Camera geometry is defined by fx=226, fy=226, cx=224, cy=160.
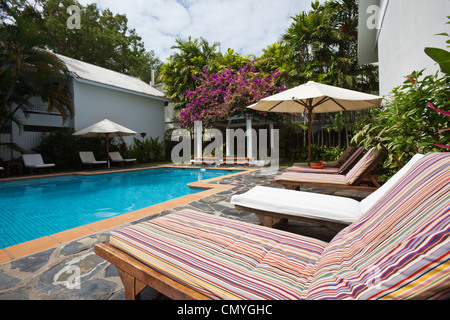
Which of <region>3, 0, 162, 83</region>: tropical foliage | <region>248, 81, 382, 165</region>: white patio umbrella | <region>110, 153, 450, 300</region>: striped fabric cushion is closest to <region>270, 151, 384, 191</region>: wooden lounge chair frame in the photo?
<region>248, 81, 382, 165</region>: white patio umbrella

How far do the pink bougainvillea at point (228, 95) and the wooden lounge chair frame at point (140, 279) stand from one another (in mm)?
10867

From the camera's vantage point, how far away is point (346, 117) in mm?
12227


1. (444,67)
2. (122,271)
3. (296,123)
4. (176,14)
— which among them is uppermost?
(176,14)

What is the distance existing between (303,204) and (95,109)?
14.4 m

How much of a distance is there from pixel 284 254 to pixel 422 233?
2.67 feet

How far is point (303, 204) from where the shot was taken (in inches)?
97.2

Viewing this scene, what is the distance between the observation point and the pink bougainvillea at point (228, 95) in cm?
1177

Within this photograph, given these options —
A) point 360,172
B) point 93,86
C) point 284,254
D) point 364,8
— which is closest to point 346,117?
point 364,8

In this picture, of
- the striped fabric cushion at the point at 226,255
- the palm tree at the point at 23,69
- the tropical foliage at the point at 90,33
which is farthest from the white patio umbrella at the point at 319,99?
the tropical foliage at the point at 90,33

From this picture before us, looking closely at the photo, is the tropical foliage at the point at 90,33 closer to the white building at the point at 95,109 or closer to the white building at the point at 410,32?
the white building at the point at 95,109
